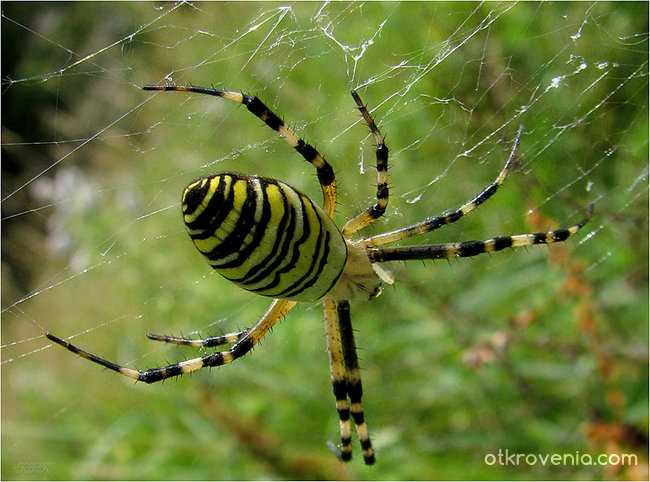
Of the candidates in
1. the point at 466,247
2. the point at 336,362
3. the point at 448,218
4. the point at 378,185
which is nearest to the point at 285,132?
the point at 378,185

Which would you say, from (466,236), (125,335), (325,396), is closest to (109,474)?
(125,335)

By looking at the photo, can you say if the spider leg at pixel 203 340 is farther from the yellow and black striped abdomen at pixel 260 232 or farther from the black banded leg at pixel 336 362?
the yellow and black striped abdomen at pixel 260 232

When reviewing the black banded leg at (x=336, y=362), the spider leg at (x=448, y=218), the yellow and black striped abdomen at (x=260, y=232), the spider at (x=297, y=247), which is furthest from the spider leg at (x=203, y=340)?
the spider leg at (x=448, y=218)

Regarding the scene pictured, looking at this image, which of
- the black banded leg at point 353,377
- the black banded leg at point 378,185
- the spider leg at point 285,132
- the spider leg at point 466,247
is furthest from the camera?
the black banded leg at point 353,377

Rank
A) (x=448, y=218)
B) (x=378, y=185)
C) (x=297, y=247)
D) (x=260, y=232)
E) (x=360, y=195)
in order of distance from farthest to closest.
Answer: (x=360, y=195) < (x=448, y=218) < (x=378, y=185) < (x=297, y=247) < (x=260, y=232)

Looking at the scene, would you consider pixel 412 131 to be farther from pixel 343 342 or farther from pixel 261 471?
pixel 261 471

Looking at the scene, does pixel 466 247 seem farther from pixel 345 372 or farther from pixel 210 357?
pixel 210 357

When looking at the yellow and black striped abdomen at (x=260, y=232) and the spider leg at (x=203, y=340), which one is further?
the spider leg at (x=203, y=340)
